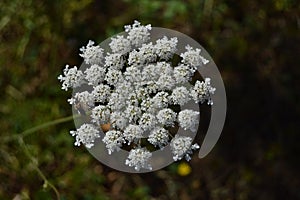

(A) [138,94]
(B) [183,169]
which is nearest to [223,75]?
(B) [183,169]

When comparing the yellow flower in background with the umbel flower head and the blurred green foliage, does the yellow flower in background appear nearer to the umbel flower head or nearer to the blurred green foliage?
the blurred green foliage

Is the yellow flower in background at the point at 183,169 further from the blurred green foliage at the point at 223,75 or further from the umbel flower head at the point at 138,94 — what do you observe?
the umbel flower head at the point at 138,94

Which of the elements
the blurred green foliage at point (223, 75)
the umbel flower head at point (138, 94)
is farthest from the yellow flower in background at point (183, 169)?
the umbel flower head at point (138, 94)

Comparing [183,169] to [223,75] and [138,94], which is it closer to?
[223,75]

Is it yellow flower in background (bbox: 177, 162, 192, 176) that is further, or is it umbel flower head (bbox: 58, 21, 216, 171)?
yellow flower in background (bbox: 177, 162, 192, 176)

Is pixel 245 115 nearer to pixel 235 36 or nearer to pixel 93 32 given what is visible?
pixel 235 36

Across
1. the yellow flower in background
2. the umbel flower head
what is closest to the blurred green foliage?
the yellow flower in background
